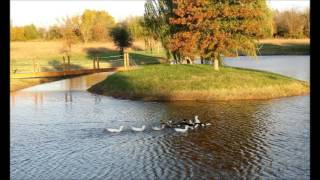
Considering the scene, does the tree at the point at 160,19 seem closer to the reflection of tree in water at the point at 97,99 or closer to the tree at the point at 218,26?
the tree at the point at 218,26

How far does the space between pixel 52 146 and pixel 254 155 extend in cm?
877

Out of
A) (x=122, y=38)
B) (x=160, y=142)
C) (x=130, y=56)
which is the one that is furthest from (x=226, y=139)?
(x=130, y=56)

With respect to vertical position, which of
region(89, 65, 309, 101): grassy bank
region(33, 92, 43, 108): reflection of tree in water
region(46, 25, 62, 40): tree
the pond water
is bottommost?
the pond water

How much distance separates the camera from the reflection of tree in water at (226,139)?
15.5m

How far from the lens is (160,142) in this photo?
63.4 feet

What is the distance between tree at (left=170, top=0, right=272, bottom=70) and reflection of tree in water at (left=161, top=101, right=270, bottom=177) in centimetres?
920

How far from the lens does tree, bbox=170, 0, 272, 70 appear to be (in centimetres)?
3738

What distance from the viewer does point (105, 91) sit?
38.8m

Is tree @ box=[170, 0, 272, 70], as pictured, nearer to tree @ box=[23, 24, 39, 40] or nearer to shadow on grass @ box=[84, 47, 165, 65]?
shadow on grass @ box=[84, 47, 165, 65]

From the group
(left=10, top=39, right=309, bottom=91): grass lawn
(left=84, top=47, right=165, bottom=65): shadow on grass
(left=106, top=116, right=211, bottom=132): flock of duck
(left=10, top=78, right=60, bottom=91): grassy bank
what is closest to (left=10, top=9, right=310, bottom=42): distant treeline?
(left=10, top=39, right=309, bottom=91): grass lawn

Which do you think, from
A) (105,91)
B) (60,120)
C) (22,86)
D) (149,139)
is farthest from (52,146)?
(22,86)

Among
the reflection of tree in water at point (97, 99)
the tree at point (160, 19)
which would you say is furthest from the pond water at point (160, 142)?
the tree at point (160, 19)
